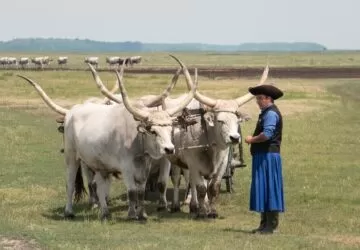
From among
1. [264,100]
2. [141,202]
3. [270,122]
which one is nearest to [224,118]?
[264,100]

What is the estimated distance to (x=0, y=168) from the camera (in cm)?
1766

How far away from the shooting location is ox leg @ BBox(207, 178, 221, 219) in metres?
12.3

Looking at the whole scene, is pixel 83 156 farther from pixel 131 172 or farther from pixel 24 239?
pixel 24 239

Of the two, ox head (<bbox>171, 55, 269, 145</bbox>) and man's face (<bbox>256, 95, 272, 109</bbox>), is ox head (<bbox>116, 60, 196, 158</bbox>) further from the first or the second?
man's face (<bbox>256, 95, 272, 109</bbox>)

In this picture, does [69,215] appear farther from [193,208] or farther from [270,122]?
[270,122]

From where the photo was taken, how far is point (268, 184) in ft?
35.0

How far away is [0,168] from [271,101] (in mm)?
8800

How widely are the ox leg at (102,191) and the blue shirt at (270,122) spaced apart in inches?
114

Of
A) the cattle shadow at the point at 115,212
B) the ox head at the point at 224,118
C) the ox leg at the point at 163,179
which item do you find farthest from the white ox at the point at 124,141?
the ox leg at the point at 163,179

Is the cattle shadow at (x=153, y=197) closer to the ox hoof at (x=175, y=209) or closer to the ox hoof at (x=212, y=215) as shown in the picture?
the ox hoof at (x=175, y=209)

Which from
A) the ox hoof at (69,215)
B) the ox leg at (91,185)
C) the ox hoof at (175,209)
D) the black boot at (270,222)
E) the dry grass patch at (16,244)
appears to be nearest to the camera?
the dry grass patch at (16,244)

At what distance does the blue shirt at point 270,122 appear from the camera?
1055 centimetres

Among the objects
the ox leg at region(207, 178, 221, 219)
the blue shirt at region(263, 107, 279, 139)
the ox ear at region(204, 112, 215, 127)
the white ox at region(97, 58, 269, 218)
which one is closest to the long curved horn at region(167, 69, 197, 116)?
the white ox at region(97, 58, 269, 218)

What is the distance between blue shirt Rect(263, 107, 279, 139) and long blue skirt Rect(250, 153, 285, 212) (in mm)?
317
